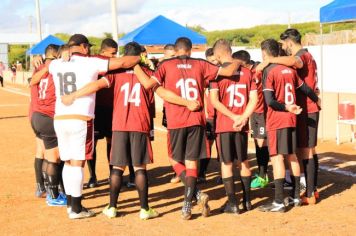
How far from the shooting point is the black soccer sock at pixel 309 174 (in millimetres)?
7047

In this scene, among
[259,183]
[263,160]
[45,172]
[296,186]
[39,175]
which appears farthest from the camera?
[263,160]

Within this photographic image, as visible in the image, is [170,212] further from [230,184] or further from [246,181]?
[246,181]

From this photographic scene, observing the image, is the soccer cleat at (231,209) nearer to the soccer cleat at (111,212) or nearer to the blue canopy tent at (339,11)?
the soccer cleat at (111,212)

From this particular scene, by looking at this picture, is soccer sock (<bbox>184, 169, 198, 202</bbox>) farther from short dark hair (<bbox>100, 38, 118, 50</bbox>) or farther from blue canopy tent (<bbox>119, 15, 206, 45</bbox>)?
blue canopy tent (<bbox>119, 15, 206, 45</bbox>)

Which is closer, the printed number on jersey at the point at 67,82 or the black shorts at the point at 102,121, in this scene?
the printed number on jersey at the point at 67,82

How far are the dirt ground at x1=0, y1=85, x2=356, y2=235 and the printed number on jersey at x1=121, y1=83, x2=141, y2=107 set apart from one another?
1.40m

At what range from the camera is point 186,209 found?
639 centimetres

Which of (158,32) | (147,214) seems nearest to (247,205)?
(147,214)

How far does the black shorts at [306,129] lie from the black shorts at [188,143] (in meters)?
1.37

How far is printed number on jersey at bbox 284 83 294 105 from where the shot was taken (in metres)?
6.57

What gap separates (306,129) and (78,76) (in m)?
2.96

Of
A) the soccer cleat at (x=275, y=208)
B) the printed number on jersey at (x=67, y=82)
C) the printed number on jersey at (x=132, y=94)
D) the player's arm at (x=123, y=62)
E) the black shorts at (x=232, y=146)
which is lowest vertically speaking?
the soccer cleat at (x=275, y=208)

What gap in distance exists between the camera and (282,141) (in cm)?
662

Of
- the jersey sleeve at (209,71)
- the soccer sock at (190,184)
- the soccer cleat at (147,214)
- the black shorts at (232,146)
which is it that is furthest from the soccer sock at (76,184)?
the jersey sleeve at (209,71)
